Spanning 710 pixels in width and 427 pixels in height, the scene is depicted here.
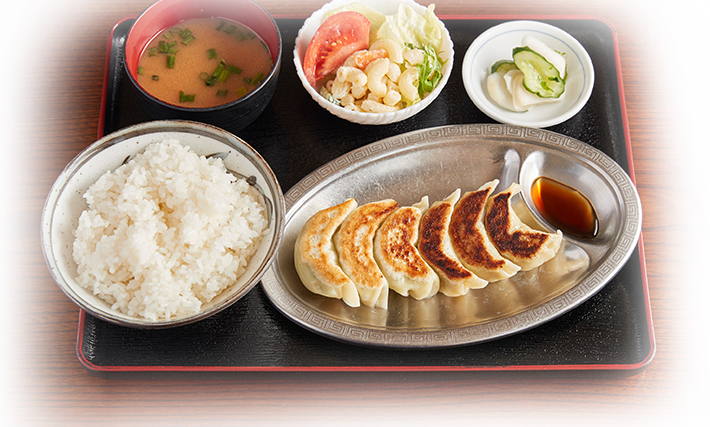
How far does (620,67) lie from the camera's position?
3018 millimetres

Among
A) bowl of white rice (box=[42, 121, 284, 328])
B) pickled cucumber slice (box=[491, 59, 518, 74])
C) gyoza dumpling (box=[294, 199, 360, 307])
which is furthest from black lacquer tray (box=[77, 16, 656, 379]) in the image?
pickled cucumber slice (box=[491, 59, 518, 74])

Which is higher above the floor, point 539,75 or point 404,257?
point 539,75

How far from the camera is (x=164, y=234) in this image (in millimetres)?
2211

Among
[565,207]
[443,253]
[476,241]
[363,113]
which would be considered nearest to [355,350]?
[443,253]

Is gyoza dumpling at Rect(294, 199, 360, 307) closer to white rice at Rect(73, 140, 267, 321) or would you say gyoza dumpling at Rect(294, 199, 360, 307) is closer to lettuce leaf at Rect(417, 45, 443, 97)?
white rice at Rect(73, 140, 267, 321)

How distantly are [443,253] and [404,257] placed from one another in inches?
7.0

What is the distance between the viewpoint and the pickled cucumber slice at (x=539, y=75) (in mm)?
2742

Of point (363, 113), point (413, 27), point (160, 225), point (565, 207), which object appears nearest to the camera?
point (160, 225)

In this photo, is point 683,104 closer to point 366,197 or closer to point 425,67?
point 425,67

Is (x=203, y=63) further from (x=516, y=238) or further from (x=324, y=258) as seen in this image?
(x=516, y=238)

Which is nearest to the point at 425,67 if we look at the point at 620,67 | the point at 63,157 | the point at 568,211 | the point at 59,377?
the point at 568,211

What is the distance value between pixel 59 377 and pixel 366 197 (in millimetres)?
1627

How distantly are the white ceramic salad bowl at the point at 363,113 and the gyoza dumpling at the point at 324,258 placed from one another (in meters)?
0.43

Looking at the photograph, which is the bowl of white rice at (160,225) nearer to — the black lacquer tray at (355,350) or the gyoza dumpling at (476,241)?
the black lacquer tray at (355,350)
